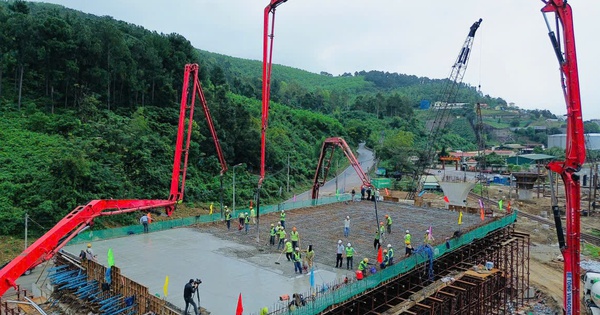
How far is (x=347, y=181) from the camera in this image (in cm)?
7094

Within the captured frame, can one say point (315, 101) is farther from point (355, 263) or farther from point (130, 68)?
point (355, 263)

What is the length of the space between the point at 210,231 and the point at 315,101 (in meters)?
95.4

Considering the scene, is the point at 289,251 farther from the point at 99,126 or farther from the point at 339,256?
the point at 99,126

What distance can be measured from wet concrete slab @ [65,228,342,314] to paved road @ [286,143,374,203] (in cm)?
2833

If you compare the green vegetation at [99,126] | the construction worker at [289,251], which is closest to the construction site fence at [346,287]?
the construction worker at [289,251]

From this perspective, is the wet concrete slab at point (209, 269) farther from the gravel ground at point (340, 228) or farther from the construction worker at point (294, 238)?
the construction worker at point (294, 238)

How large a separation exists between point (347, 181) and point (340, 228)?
42.9m

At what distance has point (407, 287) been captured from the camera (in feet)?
68.9

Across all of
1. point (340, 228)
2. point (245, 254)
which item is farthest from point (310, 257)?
point (340, 228)

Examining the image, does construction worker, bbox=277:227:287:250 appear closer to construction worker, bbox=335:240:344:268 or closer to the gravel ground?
the gravel ground

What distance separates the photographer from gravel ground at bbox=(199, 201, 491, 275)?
22397 mm

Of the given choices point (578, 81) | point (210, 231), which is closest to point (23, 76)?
point (210, 231)

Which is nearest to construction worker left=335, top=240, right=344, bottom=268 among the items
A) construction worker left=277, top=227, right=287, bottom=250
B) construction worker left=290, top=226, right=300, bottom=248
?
construction worker left=290, top=226, right=300, bottom=248

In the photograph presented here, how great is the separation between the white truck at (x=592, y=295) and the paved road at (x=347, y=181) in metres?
30.3
